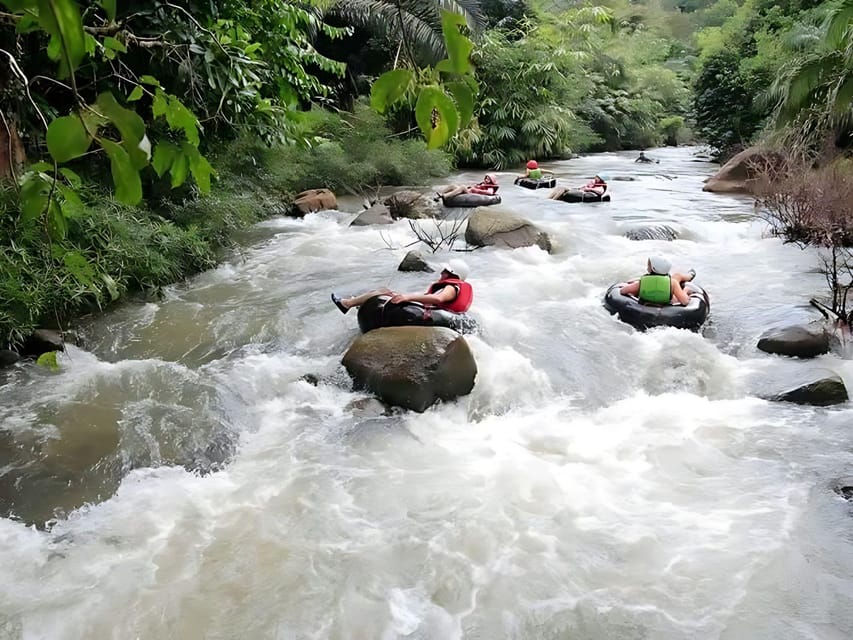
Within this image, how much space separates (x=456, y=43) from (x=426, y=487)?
12.2 ft

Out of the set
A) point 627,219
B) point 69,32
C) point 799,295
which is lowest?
point 627,219

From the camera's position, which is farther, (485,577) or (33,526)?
(33,526)

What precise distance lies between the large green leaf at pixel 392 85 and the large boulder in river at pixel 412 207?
11.0m

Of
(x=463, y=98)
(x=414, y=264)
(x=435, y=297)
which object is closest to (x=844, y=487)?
(x=435, y=297)

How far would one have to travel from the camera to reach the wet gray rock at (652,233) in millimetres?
10375

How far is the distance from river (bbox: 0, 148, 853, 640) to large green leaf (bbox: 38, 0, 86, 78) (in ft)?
9.91

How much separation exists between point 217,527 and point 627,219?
9706mm

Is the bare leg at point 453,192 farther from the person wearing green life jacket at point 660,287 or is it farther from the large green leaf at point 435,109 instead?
the large green leaf at point 435,109

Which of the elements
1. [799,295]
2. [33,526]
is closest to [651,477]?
[33,526]

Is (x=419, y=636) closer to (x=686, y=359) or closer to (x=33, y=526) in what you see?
(x=33, y=526)

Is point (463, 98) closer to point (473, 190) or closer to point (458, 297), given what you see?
point (458, 297)

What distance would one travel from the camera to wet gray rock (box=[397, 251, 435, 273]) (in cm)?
871

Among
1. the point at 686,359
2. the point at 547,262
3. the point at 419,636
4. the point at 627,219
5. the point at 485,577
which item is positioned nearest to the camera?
the point at 419,636

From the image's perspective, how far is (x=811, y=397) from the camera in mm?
5250
